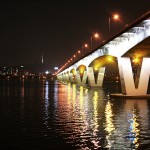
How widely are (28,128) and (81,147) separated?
5.65m

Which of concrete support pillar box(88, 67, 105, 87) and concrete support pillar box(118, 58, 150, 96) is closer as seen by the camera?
concrete support pillar box(118, 58, 150, 96)

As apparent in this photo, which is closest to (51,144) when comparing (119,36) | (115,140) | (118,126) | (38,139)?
(38,139)

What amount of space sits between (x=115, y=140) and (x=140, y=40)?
2268cm

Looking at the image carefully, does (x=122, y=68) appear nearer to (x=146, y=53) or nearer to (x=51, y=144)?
(x=146, y=53)

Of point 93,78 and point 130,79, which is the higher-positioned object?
point 93,78

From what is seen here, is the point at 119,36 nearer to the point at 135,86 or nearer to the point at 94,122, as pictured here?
the point at 135,86

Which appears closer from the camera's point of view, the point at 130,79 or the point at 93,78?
the point at 130,79

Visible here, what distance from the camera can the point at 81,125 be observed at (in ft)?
67.1

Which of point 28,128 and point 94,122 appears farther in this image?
point 94,122

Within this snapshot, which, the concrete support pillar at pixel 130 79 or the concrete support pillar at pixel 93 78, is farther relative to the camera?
the concrete support pillar at pixel 93 78

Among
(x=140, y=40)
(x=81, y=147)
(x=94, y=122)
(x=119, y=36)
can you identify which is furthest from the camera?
(x=119, y=36)

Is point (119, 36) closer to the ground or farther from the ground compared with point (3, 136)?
farther from the ground

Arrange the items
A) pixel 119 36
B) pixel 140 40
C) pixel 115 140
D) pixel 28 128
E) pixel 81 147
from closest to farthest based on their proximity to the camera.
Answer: pixel 81 147, pixel 115 140, pixel 28 128, pixel 140 40, pixel 119 36

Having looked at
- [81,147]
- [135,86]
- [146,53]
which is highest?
[146,53]
